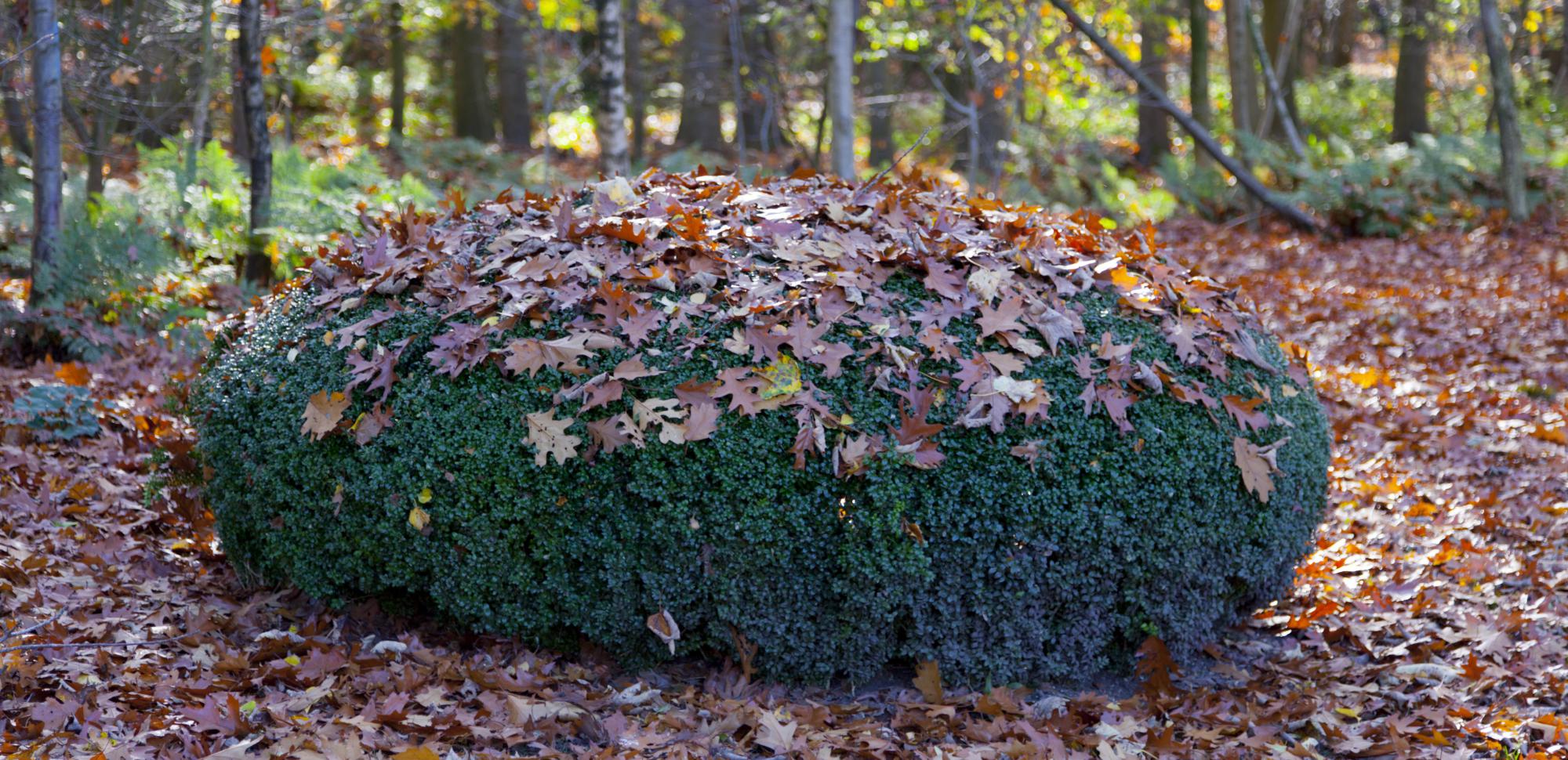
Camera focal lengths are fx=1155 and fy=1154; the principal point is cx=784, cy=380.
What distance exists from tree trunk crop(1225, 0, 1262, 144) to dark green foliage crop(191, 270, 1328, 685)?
12.4 metres

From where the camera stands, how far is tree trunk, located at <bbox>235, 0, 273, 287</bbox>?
777 cm

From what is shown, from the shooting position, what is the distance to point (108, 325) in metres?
7.10

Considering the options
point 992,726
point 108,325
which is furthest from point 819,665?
point 108,325

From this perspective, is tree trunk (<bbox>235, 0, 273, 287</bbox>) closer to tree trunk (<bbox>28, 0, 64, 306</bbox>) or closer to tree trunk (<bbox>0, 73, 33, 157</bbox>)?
tree trunk (<bbox>28, 0, 64, 306</bbox>)

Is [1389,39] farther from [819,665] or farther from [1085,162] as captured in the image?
[819,665]

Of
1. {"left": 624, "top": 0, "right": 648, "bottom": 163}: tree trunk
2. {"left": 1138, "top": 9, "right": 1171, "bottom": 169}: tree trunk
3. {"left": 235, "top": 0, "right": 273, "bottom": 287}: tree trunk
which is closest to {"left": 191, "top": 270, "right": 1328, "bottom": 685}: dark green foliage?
{"left": 235, "top": 0, "right": 273, "bottom": 287}: tree trunk

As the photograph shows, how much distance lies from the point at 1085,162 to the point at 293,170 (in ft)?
36.4

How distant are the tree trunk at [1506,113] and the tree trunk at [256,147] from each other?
1149 cm

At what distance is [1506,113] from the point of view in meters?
12.0

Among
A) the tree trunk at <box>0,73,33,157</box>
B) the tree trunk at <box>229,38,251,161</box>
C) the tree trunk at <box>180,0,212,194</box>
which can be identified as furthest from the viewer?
the tree trunk at <box>229,38,251,161</box>

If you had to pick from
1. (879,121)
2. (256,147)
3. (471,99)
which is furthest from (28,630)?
(471,99)

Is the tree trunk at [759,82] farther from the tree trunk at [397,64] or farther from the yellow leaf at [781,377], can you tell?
the yellow leaf at [781,377]

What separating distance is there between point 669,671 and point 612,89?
6.52 m

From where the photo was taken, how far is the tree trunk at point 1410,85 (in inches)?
683
